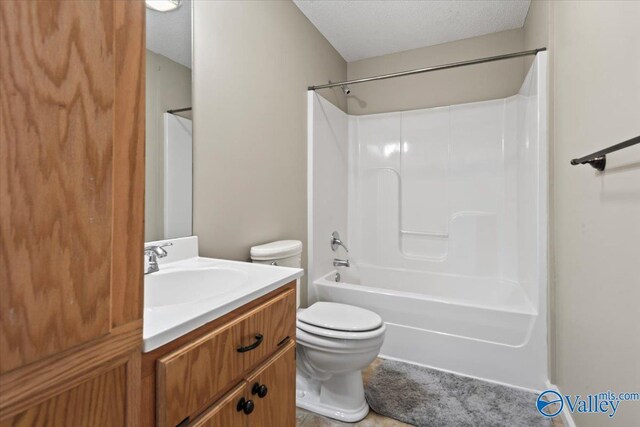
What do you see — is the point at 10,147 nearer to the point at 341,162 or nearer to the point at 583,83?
the point at 583,83

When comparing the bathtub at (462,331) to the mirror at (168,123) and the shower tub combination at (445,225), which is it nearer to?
the shower tub combination at (445,225)

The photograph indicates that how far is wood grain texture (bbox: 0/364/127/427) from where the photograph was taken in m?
0.40

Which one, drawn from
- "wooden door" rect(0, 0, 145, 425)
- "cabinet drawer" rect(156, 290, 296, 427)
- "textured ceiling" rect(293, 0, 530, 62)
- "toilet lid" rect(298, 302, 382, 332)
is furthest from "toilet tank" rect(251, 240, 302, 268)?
"textured ceiling" rect(293, 0, 530, 62)

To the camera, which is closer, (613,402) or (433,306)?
(613,402)

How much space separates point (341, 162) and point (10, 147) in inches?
102

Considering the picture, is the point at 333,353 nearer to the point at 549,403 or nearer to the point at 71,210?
the point at 549,403

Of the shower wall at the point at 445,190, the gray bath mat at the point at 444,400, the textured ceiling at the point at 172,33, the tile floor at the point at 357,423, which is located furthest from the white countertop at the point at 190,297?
the shower wall at the point at 445,190

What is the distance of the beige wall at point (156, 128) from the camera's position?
1.20m

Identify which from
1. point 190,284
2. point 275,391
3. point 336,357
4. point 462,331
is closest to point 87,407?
point 275,391

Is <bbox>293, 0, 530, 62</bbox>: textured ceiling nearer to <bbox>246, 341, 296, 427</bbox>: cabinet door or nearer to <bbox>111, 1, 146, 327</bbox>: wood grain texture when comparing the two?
<bbox>111, 1, 146, 327</bbox>: wood grain texture

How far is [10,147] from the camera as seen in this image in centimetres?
36

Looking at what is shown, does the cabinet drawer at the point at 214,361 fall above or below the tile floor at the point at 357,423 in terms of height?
above

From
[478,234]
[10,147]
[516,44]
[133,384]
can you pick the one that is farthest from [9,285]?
[516,44]

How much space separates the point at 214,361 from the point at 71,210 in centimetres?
47
